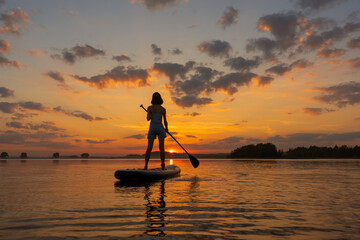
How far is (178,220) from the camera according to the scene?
18.8 ft

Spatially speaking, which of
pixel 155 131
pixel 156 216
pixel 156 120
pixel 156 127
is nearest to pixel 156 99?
pixel 156 120

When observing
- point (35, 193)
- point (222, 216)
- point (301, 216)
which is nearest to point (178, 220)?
point (222, 216)

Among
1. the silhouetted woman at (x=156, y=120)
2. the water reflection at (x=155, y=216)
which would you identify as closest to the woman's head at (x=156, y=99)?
the silhouetted woman at (x=156, y=120)

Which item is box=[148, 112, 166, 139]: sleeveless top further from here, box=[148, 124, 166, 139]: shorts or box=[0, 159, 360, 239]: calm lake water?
box=[0, 159, 360, 239]: calm lake water

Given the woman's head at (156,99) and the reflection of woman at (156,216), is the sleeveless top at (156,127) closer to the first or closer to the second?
the woman's head at (156,99)

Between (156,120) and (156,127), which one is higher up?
(156,120)

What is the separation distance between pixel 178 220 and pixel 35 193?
6220mm

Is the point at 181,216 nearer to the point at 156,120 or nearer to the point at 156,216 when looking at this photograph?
the point at 156,216

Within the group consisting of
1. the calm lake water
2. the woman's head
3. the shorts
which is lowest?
the calm lake water

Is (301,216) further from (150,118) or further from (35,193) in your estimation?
(150,118)

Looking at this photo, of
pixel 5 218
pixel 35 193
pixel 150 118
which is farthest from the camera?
pixel 150 118

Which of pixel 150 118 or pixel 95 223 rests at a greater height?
pixel 150 118

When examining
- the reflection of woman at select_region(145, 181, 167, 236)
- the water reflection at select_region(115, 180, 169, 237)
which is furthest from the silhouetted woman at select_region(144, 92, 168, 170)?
the reflection of woman at select_region(145, 181, 167, 236)

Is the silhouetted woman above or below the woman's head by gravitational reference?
below
